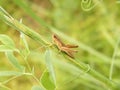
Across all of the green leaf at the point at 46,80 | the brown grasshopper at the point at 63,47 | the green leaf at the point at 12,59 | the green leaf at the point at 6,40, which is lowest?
the green leaf at the point at 46,80

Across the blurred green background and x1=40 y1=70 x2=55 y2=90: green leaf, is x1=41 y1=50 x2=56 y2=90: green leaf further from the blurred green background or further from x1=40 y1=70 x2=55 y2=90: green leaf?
the blurred green background

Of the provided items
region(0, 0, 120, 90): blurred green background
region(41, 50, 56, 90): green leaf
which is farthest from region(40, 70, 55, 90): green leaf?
region(0, 0, 120, 90): blurred green background

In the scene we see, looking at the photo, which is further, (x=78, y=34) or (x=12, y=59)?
(x=78, y=34)

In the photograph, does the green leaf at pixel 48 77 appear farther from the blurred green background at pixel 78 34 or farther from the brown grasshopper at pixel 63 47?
the blurred green background at pixel 78 34

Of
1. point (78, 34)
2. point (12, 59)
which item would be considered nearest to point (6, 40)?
point (12, 59)

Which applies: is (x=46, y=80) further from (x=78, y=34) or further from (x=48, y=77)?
(x=78, y=34)

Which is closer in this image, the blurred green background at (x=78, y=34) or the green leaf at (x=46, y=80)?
the green leaf at (x=46, y=80)

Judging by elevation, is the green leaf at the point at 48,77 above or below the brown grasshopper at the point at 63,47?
below

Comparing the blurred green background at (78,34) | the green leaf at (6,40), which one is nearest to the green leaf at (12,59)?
the green leaf at (6,40)
